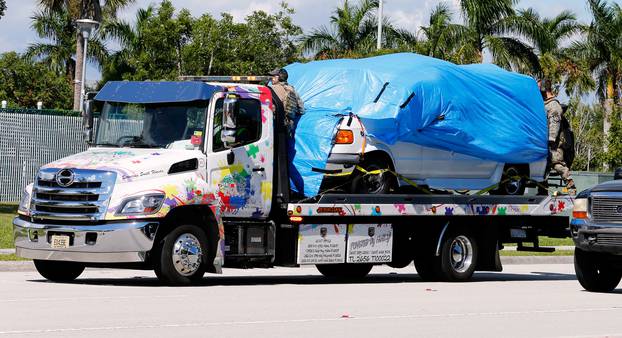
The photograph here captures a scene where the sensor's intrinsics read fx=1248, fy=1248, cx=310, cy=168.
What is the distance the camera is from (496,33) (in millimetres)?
48969

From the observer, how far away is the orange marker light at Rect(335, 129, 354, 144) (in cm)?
1725

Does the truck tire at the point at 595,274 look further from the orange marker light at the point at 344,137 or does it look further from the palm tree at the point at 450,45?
the palm tree at the point at 450,45

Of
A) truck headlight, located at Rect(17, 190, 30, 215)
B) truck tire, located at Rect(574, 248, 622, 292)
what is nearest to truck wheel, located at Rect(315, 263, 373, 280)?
truck tire, located at Rect(574, 248, 622, 292)

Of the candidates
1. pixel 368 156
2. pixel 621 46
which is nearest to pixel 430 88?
pixel 368 156

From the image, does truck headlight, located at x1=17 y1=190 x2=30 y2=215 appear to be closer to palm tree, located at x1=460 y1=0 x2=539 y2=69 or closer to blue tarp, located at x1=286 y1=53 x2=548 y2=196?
blue tarp, located at x1=286 y1=53 x2=548 y2=196

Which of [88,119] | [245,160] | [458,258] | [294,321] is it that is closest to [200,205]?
[245,160]

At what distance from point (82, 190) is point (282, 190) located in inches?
116

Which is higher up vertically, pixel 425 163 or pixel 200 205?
pixel 425 163

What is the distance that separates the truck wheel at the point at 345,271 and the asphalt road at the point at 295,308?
527 millimetres

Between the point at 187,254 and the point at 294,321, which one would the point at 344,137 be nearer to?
the point at 187,254

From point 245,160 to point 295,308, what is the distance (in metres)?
3.80

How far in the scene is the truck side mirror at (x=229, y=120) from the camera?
1611cm

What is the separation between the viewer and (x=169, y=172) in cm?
1567

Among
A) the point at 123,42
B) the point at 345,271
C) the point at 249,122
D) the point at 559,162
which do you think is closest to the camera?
the point at 249,122
